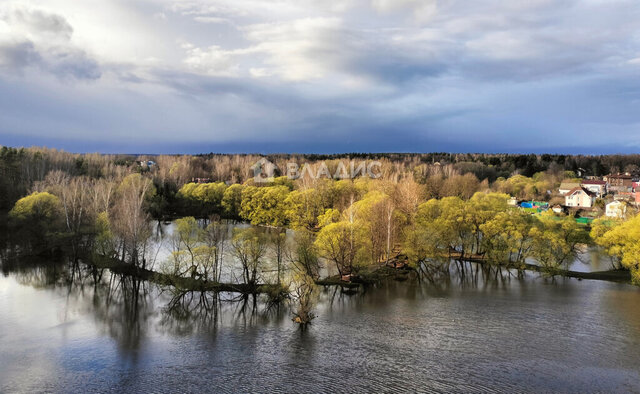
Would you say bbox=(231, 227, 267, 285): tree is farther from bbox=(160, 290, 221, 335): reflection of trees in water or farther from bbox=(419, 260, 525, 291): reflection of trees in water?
bbox=(419, 260, 525, 291): reflection of trees in water

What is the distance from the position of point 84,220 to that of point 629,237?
46.5m

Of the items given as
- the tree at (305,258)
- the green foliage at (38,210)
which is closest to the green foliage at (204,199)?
the green foliage at (38,210)

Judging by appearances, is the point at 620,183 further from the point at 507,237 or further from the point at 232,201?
the point at 232,201

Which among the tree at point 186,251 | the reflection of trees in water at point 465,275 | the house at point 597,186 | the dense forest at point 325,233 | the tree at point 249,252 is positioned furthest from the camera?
the house at point 597,186

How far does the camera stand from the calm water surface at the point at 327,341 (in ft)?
61.7

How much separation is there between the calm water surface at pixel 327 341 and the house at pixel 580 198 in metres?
45.1

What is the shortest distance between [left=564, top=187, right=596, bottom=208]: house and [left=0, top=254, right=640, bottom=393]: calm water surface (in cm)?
4505

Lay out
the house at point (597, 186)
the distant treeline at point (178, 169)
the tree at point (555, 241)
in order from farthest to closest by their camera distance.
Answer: the house at point (597, 186), the distant treeline at point (178, 169), the tree at point (555, 241)

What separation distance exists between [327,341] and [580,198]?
218 ft

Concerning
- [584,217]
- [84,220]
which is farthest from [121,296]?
[584,217]

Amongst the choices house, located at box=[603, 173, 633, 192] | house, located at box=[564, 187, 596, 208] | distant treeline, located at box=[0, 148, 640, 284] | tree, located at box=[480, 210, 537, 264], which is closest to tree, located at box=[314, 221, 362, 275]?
distant treeline, located at box=[0, 148, 640, 284]

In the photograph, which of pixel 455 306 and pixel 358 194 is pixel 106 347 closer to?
pixel 455 306

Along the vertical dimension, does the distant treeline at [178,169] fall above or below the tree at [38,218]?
above

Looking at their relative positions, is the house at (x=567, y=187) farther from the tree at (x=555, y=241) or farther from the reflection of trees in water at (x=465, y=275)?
the reflection of trees in water at (x=465, y=275)
